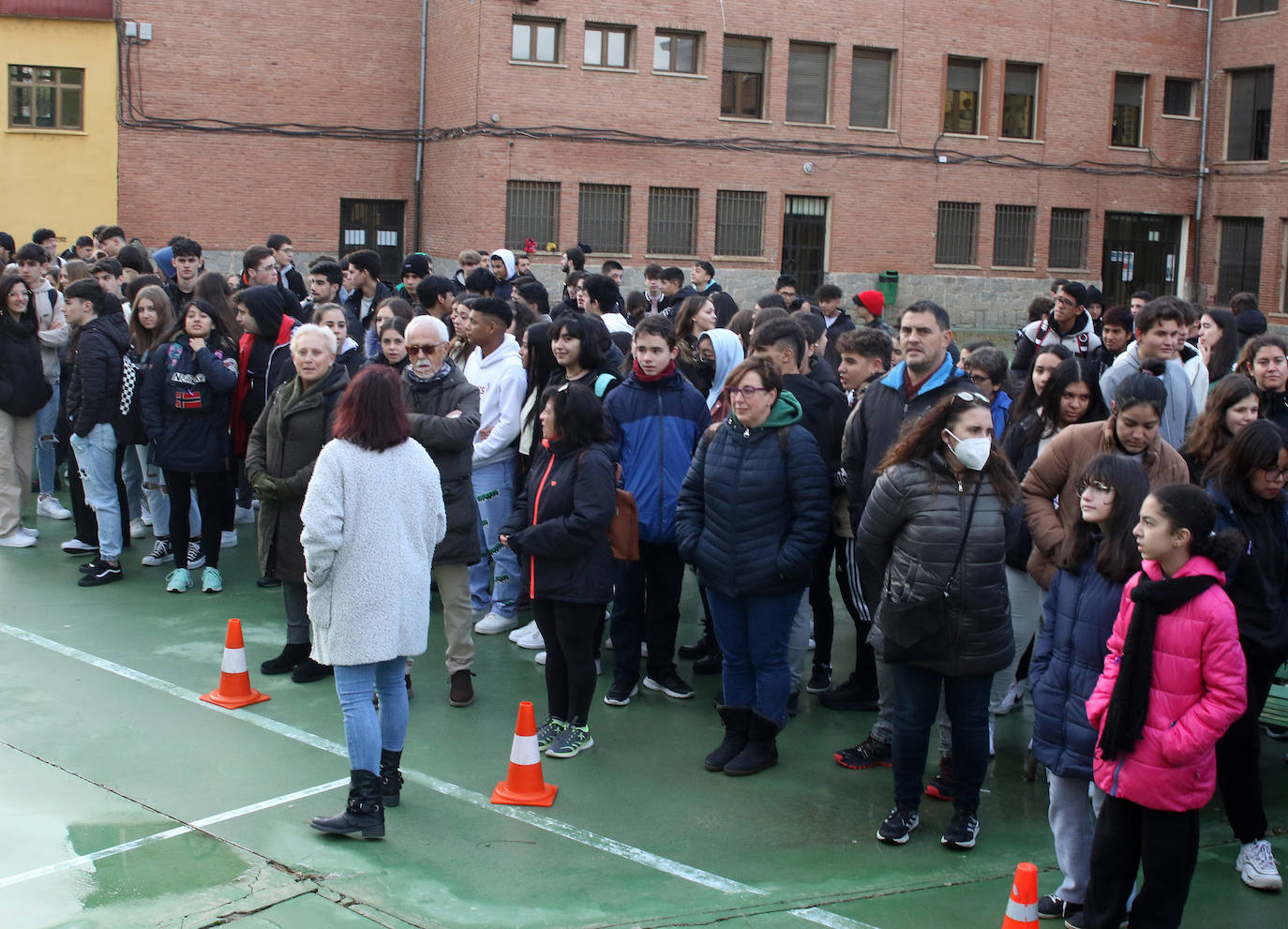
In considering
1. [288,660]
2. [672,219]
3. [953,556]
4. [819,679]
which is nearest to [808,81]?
[672,219]

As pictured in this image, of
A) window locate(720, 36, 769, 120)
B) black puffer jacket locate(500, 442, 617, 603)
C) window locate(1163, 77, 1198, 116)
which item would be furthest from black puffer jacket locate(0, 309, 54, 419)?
window locate(1163, 77, 1198, 116)

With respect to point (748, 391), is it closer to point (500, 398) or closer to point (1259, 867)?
point (500, 398)

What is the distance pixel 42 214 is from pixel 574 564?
26.5 meters

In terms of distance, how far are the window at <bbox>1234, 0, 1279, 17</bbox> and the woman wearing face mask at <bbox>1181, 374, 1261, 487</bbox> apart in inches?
1344

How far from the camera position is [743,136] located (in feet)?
101

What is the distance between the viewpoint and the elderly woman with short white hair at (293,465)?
274 inches

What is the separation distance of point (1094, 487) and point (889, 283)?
28338 millimetres

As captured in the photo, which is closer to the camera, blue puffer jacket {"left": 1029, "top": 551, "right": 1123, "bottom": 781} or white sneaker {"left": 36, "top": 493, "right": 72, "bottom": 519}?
blue puffer jacket {"left": 1029, "top": 551, "right": 1123, "bottom": 781}

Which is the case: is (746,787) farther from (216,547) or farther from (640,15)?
(640,15)

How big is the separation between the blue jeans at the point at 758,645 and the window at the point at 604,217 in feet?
79.7

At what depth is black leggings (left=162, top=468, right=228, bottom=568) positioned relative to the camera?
8641mm

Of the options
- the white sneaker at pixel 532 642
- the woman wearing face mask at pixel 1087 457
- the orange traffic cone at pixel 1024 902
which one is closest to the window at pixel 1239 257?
the white sneaker at pixel 532 642

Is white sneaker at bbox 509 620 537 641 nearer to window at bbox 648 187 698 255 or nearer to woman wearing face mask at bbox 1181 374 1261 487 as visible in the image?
woman wearing face mask at bbox 1181 374 1261 487

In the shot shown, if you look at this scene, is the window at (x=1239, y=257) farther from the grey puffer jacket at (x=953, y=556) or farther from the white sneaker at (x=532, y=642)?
the grey puffer jacket at (x=953, y=556)
